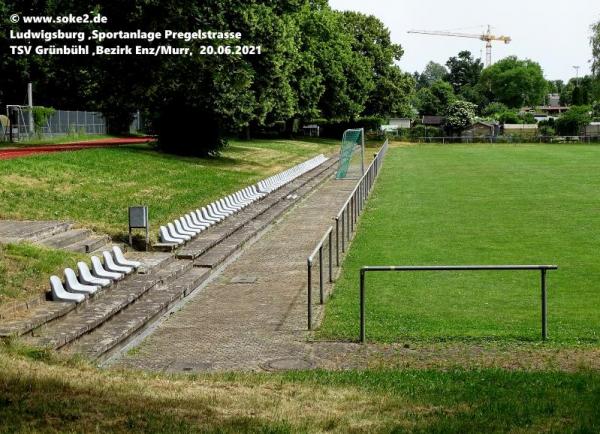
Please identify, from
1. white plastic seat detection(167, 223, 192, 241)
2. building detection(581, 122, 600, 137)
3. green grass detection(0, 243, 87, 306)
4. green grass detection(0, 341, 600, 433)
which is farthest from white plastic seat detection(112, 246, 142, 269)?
building detection(581, 122, 600, 137)

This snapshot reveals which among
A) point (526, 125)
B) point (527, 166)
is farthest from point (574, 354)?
point (526, 125)

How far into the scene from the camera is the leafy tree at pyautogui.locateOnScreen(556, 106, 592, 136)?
111875 mm

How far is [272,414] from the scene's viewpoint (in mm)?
7219

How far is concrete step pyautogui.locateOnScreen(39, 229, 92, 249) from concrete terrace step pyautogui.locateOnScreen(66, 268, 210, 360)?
2569 millimetres

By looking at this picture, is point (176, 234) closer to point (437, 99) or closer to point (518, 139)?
→ point (518, 139)

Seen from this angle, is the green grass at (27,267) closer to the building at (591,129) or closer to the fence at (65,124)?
the fence at (65,124)

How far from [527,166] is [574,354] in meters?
45.9

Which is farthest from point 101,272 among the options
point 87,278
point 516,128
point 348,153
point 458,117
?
point 516,128

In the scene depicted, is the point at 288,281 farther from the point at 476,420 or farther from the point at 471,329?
the point at 476,420

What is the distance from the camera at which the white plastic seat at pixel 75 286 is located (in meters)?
13.9

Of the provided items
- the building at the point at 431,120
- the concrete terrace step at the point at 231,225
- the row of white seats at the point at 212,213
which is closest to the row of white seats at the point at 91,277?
the concrete terrace step at the point at 231,225

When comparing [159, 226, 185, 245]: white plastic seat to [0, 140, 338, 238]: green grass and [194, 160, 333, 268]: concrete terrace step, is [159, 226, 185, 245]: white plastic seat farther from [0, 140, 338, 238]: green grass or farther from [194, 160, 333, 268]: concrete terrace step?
[0, 140, 338, 238]: green grass

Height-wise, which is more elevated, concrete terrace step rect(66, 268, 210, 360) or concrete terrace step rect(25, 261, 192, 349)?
concrete terrace step rect(25, 261, 192, 349)

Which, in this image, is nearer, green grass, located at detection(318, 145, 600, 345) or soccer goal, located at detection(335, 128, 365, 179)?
green grass, located at detection(318, 145, 600, 345)
